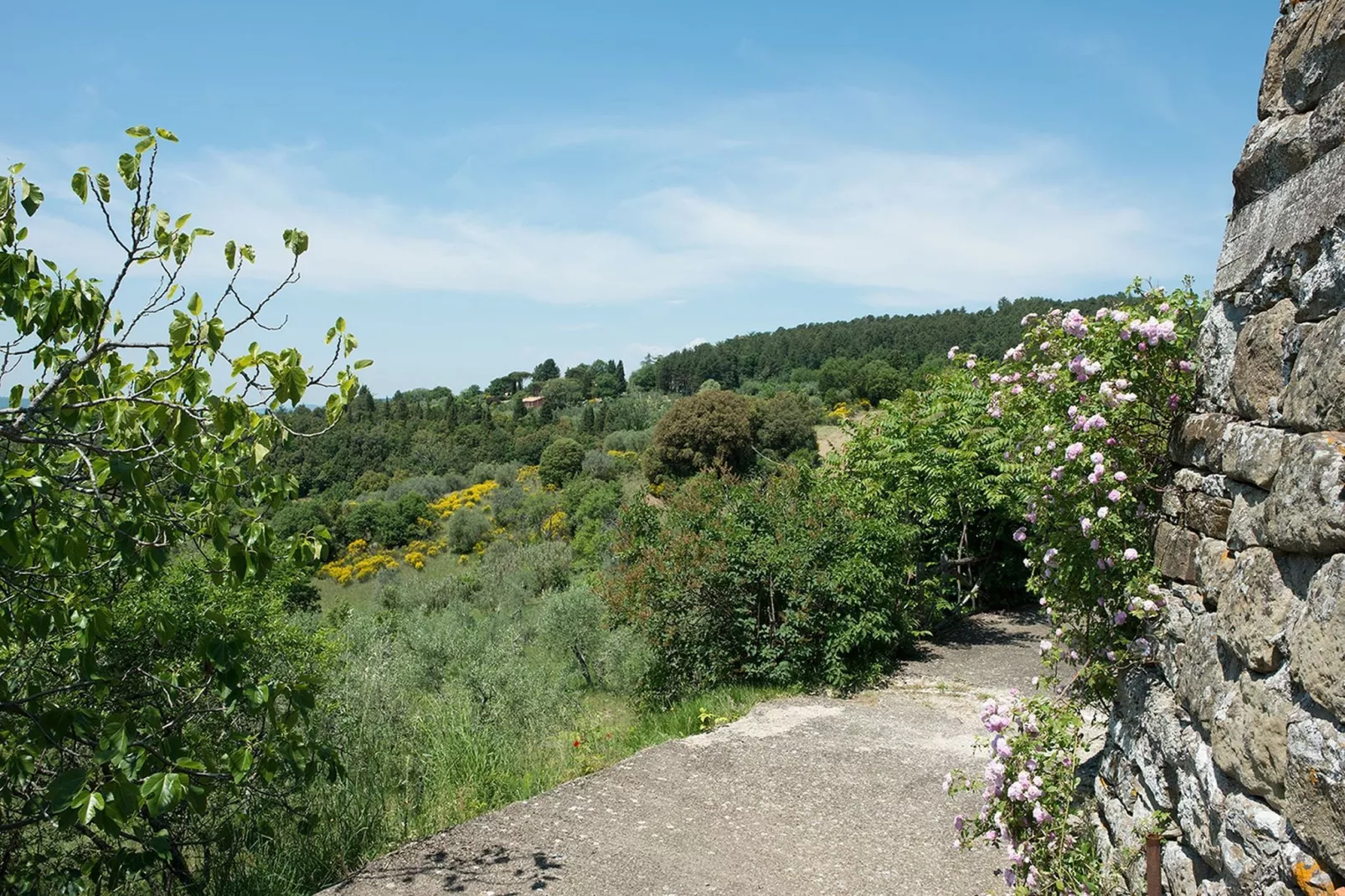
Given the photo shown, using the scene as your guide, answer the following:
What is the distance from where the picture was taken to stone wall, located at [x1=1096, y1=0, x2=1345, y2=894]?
6.86 feet

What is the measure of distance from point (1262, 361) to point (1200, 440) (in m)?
0.45

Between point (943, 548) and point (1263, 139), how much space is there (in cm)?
761

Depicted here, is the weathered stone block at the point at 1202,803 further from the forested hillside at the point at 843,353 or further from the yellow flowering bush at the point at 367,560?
the forested hillside at the point at 843,353

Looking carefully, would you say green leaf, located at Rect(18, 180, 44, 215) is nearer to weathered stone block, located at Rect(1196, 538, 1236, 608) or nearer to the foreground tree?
the foreground tree

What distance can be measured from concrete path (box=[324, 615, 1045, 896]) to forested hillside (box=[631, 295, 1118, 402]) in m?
30.8

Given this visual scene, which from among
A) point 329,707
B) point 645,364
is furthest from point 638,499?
point 645,364

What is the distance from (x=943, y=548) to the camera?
994cm

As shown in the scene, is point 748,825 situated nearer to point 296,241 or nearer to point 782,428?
point 296,241

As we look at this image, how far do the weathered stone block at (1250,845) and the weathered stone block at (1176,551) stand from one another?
82cm

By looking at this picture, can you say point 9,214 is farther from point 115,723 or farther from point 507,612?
point 507,612

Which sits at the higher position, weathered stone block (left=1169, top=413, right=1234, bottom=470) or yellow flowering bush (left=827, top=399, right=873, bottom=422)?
yellow flowering bush (left=827, top=399, right=873, bottom=422)

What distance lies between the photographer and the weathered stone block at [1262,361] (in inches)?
98.5

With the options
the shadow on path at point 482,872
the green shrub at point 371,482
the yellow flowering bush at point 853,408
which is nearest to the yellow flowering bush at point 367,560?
the green shrub at point 371,482

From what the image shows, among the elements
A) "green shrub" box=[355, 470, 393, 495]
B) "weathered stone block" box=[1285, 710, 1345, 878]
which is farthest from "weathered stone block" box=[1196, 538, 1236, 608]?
"green shrub" box=[355, 470, 393, 495]
